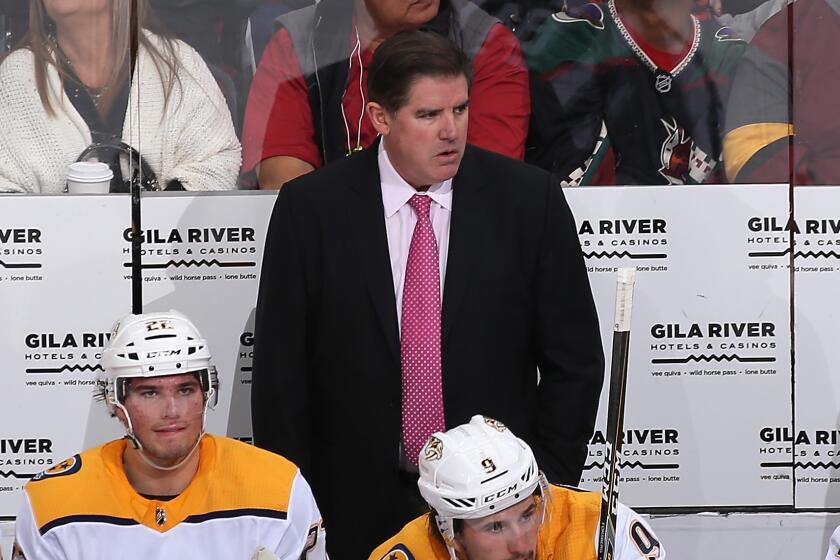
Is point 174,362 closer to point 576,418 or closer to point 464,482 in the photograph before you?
point 464,482

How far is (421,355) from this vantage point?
336cm

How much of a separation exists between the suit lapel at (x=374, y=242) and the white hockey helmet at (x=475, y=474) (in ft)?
2.27

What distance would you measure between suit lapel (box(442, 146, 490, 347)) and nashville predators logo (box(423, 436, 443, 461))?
0.68m

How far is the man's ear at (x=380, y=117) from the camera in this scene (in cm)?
334

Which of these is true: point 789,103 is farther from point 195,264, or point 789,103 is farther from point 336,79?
point 195,264

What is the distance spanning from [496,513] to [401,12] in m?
1.90

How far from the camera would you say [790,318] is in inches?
163

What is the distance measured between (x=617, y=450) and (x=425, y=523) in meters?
0.38

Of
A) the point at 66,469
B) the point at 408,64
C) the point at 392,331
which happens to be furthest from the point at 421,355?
the point at 66,469

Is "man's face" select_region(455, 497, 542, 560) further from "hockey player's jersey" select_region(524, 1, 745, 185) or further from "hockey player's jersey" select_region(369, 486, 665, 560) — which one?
"hockey player's jersey" select_region(524, 1, 745, 185)

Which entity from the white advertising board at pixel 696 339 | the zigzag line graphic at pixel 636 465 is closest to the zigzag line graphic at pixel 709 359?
the white advertising board at pixel 696 339

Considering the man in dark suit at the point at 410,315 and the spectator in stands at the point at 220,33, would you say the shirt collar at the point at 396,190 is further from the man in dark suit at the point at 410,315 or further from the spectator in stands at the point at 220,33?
the spectator in stands at the point at 220,33

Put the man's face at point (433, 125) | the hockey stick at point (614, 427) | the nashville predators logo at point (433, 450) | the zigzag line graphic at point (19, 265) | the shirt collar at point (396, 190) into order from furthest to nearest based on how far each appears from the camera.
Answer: the zigzag line graphic at point (19, 265)
the shirt collar at point (396, 190)
the man's face at point (433, 125)
the nashville predators logo at point (433, 450)
the hockey stick at point (614, 427)

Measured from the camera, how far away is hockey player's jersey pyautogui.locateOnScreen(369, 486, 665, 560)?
2686 mm
